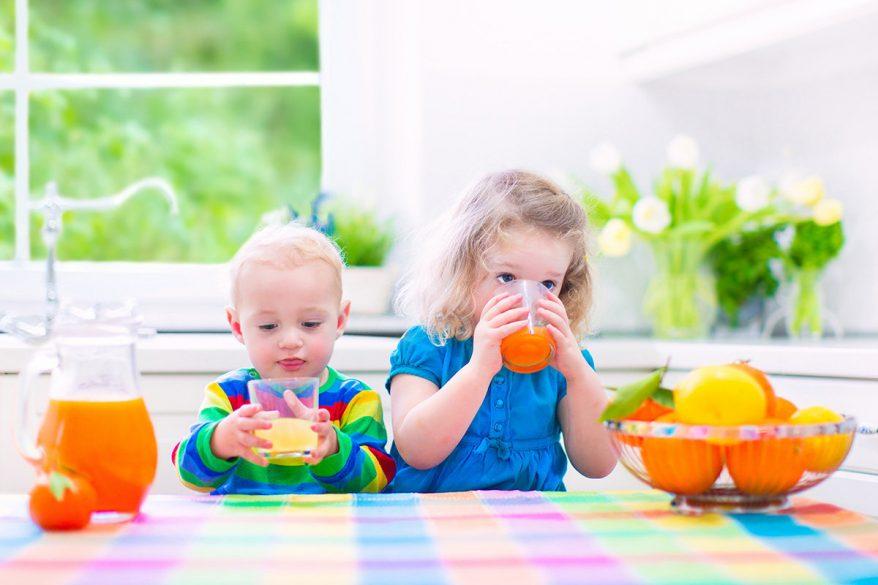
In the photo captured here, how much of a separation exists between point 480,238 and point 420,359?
200mm

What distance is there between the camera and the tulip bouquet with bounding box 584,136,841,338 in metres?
2.54

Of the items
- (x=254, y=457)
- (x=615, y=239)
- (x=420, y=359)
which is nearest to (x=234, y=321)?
(x=420, y=359)

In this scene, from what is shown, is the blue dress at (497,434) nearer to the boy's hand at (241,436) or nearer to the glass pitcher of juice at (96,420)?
the boy's hand at (241,436)

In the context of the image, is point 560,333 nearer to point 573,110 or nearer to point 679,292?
point 679,292

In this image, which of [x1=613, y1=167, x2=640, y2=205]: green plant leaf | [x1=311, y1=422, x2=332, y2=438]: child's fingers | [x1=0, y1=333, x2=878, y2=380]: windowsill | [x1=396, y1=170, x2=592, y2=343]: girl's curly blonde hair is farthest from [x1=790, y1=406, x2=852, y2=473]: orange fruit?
[x1=613, y1=167, x2=640, y2=205]: green plant leaf

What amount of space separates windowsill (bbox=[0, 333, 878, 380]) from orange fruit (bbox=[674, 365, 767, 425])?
1033 millimetres

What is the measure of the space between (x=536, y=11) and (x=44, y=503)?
204 centimetres

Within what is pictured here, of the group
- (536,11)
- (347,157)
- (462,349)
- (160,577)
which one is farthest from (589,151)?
(160,577)

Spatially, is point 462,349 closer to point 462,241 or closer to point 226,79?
point 462,241

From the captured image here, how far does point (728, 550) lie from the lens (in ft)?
2.87

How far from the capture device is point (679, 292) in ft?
8.58

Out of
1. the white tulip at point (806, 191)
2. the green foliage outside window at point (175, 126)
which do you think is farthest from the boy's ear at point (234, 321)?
the green foliage outside window at point (175, 126)

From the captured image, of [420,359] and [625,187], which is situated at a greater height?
[625,187]

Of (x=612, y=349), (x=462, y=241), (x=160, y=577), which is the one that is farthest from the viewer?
(x=612, y=349)
